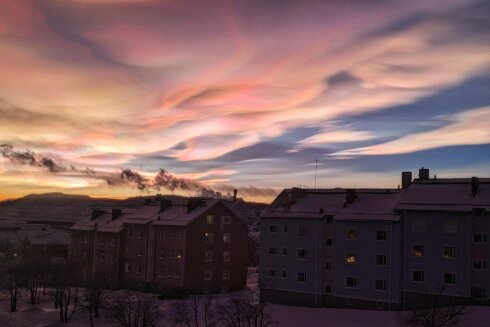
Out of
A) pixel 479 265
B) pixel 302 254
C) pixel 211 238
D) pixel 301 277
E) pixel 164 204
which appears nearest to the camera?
pixel 479 265

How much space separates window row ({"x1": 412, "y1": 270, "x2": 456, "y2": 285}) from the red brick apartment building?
31.0 m

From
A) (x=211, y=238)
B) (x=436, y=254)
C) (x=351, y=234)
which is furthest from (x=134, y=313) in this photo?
(x=436, y=254)

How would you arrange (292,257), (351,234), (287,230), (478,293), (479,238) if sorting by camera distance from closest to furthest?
(478,293) < (479,238) < (351,234) < (292,257) < (287,230)

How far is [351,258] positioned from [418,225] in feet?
26.3

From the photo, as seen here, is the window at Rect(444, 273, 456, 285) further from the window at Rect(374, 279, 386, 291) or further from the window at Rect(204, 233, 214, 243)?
the window at Rect(204, 233, 214, 243)

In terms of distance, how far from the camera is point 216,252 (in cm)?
7400

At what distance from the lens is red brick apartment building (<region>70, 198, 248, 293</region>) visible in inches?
2803

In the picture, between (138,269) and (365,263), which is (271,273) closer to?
(365,263)

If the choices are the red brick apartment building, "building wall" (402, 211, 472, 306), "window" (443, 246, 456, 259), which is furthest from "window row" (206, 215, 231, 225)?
"window" (443, 246, 456, 259)

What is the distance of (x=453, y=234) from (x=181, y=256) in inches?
1433

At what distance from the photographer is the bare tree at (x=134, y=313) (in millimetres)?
48500

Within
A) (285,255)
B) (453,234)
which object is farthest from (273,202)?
(453,234)

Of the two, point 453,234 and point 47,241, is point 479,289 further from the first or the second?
point 47,241

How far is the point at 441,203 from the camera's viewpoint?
51.2 m
